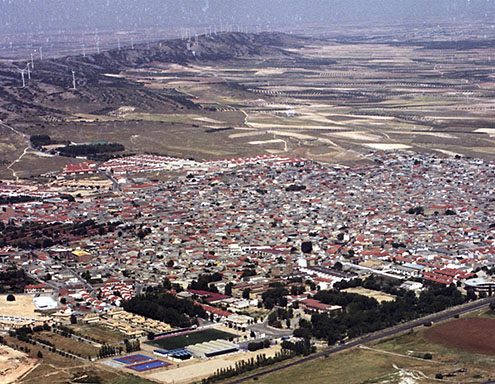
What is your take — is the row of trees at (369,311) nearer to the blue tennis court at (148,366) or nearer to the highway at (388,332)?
the highway at (388,332)

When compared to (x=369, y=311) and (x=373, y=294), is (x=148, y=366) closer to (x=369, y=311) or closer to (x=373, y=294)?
(x=369, y=311)

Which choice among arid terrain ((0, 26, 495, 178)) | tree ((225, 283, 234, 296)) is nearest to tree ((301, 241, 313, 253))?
tree ((225, 283, 234, 296))

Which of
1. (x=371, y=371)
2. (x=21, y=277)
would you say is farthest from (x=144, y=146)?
(x=371, y=371)

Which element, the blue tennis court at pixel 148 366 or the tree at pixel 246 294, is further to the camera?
the tree at pixel 246 294

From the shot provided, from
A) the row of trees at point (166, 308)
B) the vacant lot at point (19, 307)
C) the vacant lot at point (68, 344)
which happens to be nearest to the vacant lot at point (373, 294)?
the row of trees at point (166, 308)

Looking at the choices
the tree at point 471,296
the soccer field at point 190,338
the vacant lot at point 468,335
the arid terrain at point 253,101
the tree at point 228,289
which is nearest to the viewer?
the vacant lot at point 468,335
